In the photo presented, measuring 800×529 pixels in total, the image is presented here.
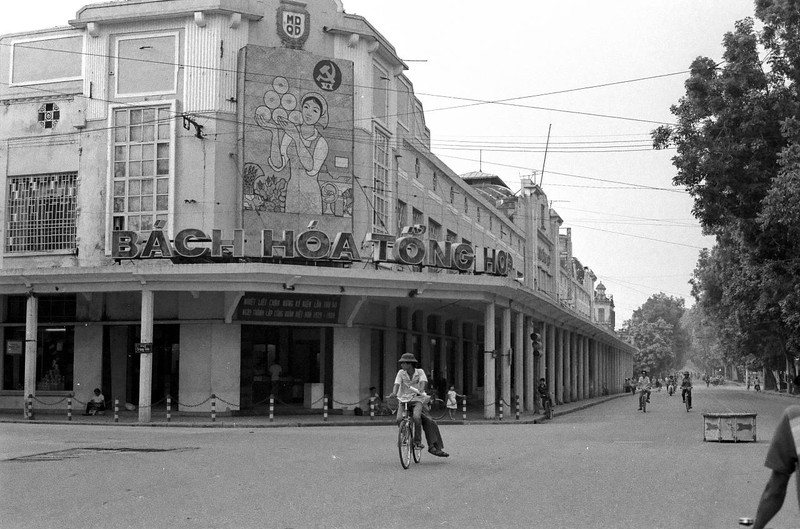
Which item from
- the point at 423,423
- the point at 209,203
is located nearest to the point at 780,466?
the point at 423,423

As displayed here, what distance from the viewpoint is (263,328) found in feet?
113

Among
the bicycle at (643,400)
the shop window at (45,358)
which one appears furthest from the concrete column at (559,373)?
the shop window at (45,358)

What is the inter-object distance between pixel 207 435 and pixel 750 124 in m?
21.1

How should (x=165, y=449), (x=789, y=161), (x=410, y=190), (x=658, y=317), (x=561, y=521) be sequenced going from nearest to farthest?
(x=561, y=521), (x=165, y=449), (x=789, y=161), (x=410, y=190), (x=658, y=317)

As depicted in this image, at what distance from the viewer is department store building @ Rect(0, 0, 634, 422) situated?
3262 cm

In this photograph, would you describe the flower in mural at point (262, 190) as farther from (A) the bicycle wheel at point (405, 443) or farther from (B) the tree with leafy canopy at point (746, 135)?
(A) the bicycle wheel at point (405, 443)

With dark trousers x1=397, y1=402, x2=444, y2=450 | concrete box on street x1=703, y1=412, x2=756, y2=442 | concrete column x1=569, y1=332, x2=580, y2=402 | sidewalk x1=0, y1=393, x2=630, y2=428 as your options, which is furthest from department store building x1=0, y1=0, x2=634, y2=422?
concrete column x1=569, y1=332, x2=580, y2=402

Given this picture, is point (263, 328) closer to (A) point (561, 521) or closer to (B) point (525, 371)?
(B) point (525, 371)

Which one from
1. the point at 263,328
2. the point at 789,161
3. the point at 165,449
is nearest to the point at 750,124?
the point at 789,161

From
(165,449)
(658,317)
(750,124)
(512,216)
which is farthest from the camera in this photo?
(658,317)

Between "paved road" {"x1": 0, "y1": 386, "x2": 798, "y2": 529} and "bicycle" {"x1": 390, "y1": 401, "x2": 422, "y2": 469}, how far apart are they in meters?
0.30

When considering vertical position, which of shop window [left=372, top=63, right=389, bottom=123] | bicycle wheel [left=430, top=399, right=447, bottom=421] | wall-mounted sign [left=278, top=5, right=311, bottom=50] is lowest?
bicycle wheel [left=430, top=399, right=447, bottom=421]

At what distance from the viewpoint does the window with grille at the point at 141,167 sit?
3362cm

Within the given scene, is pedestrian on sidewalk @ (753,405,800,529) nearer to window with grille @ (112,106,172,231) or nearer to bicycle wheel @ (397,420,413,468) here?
bicycle wheel @ (397,420,413,468)
